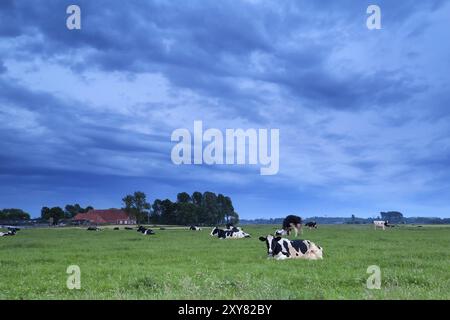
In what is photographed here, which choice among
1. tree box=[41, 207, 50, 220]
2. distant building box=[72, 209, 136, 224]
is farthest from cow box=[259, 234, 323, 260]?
tree box=[41, 207, 50, 220]

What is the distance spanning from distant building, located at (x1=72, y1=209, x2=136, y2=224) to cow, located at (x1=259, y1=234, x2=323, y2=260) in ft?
A: 488

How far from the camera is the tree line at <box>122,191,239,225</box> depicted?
128 meters

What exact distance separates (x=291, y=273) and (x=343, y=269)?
2434mm

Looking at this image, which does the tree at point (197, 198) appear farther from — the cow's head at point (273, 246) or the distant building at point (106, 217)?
the cow's head at point (273, 246)

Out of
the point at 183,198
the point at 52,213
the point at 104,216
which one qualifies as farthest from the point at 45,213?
the point at 183,198

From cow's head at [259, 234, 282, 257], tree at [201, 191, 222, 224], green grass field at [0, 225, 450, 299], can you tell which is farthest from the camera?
tree at [201, 191, 222, 224]

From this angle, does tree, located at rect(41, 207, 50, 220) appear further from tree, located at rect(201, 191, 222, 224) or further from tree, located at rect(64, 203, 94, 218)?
tree, located at rect(201, 191, 222, 224)

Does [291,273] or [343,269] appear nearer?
[291,273]

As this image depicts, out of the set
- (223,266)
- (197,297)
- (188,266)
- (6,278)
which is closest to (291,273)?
(223,266)

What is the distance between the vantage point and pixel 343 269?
18.5 metres

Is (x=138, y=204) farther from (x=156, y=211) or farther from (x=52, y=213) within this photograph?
(x=52, y=213)

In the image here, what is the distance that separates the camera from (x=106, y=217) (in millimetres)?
175125
